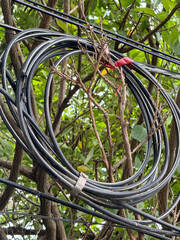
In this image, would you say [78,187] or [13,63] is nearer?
[78,187]

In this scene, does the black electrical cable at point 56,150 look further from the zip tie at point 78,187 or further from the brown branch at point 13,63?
the brown branch at point 13,63

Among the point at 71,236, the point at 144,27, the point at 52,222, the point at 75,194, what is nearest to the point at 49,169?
the point at 75,194

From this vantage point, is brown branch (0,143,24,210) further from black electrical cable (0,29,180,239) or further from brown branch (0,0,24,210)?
black electrical cable (0,29,180,239)

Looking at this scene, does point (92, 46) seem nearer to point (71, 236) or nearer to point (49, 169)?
point (49, 169)

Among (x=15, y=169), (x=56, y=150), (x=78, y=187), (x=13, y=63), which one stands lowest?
(x=15, y=169)

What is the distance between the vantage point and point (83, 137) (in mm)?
3951

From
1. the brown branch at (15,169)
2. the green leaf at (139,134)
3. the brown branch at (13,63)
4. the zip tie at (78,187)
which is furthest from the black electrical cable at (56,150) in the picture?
the brown branch at (15,169)

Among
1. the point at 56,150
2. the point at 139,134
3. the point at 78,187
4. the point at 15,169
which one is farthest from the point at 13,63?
the point at 78,187

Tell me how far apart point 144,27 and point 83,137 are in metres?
1.27

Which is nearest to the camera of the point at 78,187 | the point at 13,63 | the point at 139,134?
the point at 78,187

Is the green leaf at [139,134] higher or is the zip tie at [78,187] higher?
the green leaf at [139,134]

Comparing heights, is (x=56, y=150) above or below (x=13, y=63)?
below

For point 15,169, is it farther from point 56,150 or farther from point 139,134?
point 56,150

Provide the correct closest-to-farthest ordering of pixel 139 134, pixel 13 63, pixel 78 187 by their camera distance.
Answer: pixel 78 187 < pixel 139 134 < pixel 13 63
